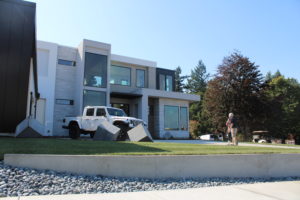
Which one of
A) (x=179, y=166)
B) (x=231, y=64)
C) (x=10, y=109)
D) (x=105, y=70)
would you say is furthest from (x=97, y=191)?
(x=231, y=64)

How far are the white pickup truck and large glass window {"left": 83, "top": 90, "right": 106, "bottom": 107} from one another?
3831mm

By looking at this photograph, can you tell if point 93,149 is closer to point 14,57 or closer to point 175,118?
point 14,57

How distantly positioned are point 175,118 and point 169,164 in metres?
17.1

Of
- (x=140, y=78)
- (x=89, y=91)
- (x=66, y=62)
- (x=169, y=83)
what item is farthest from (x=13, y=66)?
(x=169, y=83)

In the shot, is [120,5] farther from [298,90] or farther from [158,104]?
[298,90]

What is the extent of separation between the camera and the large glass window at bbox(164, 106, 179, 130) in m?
21.9

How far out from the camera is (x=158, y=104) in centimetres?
2153

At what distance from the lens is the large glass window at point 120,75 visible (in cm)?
2195

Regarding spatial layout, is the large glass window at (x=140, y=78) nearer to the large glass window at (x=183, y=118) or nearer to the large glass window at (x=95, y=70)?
the large glass window at (x=183, y=118)

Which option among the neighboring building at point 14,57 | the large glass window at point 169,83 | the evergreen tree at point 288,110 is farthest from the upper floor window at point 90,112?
the evergreen tree at point 288,110

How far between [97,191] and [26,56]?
7853mm

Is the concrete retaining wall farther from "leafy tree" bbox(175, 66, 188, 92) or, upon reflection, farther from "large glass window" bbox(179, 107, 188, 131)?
"leafy tree" bbox(175, 66, 188, 92)

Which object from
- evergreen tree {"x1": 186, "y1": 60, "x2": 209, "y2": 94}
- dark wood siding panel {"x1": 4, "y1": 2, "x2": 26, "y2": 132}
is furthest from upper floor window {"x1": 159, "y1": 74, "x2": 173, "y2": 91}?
evergreen tree {"x1": 186, "y1": 60, "x2": 209, "y2": 94}

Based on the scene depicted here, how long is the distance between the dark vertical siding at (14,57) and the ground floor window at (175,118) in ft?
44.6
